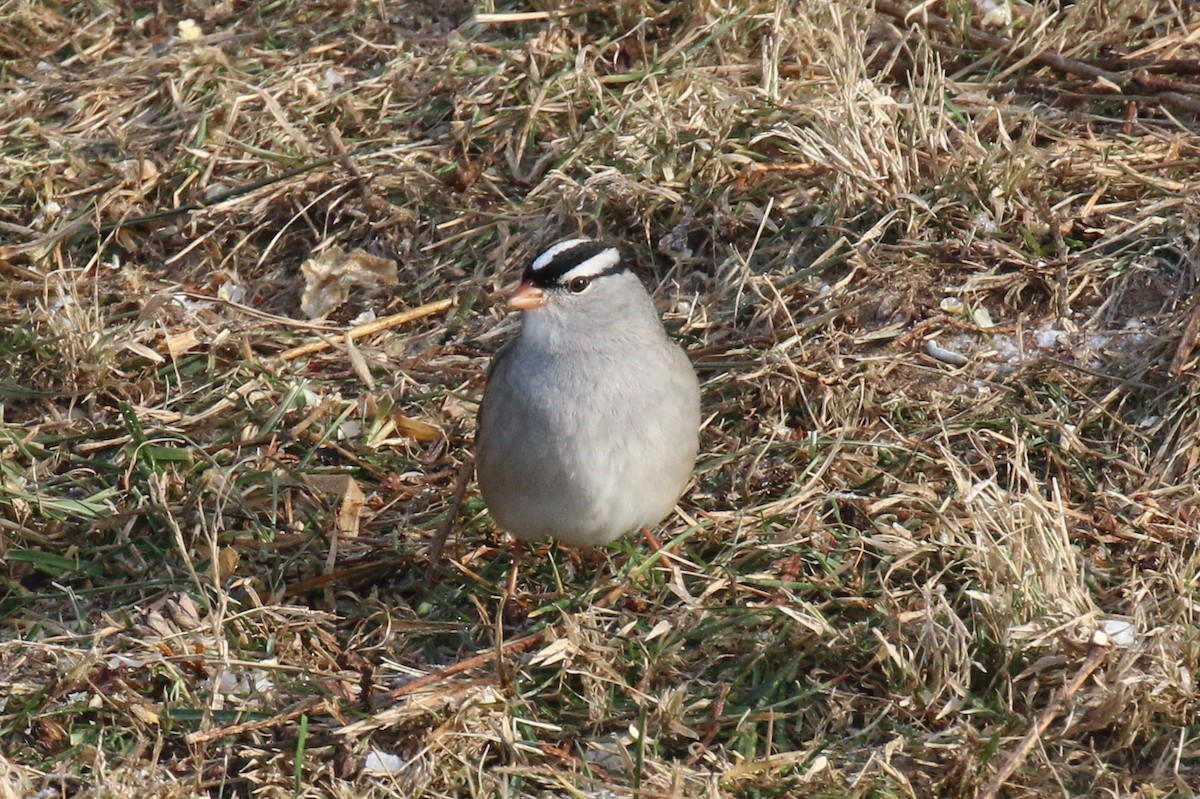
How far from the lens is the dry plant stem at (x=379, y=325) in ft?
19.0

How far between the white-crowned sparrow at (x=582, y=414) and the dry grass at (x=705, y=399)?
0.97ft

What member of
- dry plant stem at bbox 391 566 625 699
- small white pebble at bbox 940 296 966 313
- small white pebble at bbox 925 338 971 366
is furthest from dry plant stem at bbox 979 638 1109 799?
small white pebble at bbox 940 296 966 313

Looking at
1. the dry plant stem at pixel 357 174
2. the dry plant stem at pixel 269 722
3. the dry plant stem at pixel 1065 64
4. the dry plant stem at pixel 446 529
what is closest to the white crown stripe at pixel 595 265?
Result: the dry plant stem at pixel 446 529

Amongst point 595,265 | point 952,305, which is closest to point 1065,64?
point 952,305

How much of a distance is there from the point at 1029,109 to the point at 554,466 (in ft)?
9.01

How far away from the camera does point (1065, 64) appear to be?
20.6ft

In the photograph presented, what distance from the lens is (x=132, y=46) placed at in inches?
281

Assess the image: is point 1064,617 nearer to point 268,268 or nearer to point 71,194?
point 268,268

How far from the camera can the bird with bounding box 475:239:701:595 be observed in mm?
4555

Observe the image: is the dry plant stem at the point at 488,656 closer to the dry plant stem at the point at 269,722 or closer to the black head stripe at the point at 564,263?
the dry plant stem at the point at 269,722

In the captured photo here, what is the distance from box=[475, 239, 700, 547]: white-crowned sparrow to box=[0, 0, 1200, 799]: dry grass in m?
0.30

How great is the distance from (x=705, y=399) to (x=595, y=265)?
829 millimetres

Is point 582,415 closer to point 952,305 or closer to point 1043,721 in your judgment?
point 1043,721

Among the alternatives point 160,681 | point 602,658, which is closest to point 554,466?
point 602,658
